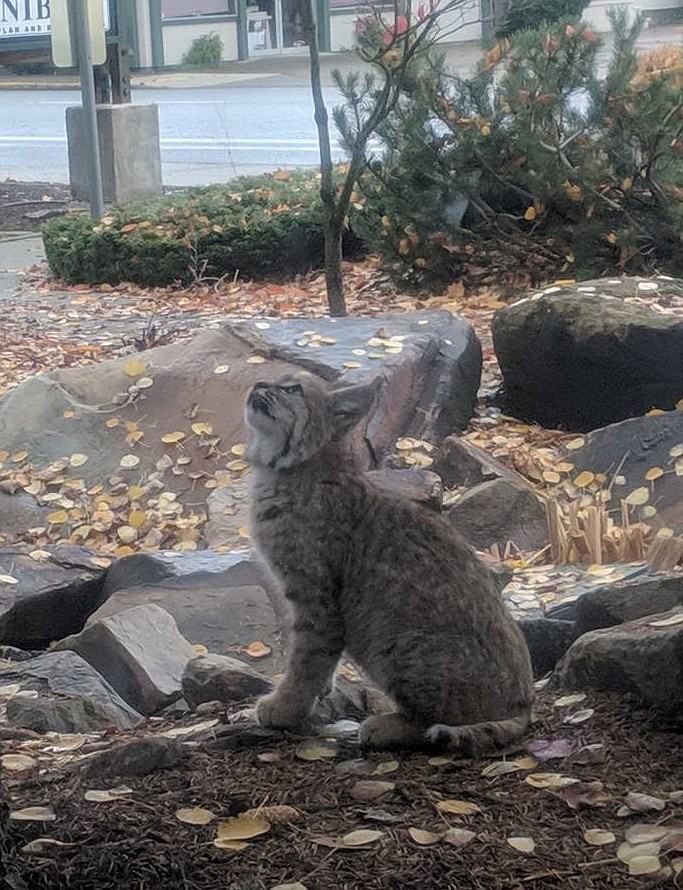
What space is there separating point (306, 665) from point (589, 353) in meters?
4.36

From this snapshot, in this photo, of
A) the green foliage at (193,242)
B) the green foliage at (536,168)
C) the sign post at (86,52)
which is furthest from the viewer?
the sign post at (86,52)

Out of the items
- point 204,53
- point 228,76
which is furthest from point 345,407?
point 204,53

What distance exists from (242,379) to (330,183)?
7.31ft

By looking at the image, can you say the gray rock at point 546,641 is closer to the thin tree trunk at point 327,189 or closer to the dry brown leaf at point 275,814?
the dry brown leaf at point 275,814

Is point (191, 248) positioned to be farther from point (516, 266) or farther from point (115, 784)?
point (115, 784)

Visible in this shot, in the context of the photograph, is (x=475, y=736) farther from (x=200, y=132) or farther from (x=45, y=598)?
(x=200, y=132)

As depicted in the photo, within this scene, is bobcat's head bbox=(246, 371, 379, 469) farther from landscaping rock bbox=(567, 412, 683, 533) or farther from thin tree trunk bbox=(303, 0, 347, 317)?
thin tree trunk bbox=(303, 0, 347, 317)

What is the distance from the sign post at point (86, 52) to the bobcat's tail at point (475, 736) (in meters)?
10.6

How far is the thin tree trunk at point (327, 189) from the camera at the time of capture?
A: 9.60m

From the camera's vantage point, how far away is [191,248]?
1220 centimetres

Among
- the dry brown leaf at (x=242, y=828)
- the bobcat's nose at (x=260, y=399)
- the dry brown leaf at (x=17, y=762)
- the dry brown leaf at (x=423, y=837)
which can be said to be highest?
the bobcat's nose at (x=260, y=399)

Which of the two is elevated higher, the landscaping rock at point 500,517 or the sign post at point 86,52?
the sign post at point 86,52

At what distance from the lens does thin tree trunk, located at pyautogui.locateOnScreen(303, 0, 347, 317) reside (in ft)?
31.5

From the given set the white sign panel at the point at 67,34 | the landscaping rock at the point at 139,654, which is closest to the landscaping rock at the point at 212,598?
the landscaping rock at the point at 139,654
